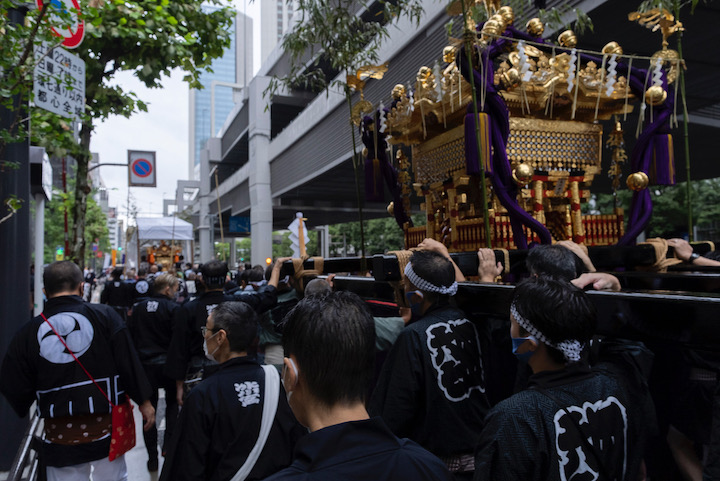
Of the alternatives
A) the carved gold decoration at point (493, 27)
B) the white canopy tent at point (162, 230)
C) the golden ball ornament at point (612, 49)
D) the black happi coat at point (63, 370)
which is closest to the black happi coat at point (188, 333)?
the black happi coat at point (63, 370)

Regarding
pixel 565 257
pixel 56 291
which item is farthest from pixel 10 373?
pixel 565 257

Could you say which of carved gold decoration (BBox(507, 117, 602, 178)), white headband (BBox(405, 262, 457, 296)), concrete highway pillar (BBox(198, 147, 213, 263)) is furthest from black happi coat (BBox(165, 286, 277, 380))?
Result: concrete highway pillar (BBox(198, 147, 213, 263))

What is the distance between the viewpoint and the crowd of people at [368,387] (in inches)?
51.2

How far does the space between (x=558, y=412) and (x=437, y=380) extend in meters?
0.84

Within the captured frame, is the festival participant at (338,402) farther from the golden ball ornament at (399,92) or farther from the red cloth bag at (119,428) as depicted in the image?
the golden ball ornament at (399,92)

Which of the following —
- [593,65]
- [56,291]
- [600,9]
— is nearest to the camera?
[56,291]

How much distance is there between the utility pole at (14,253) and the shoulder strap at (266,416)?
154 inches

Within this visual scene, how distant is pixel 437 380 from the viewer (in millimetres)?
2365

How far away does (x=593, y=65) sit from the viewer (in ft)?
16.4

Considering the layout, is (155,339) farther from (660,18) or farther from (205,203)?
(205,203)

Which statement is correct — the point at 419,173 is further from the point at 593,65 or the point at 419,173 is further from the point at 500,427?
the point at 500,427

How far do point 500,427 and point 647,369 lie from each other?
0.78 m

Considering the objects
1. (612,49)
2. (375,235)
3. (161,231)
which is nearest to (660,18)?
(612,49)

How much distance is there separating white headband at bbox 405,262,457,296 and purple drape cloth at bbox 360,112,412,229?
3857 mm
